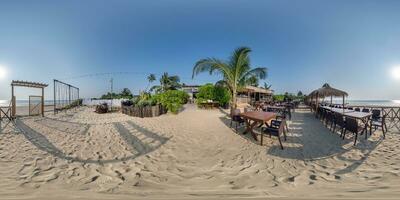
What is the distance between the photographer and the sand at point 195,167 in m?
3.04

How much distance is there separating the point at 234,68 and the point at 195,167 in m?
8.94

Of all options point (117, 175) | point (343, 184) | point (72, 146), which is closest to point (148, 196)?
point (117, 175)

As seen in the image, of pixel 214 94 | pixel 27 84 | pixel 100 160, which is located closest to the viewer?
pixel 100 160

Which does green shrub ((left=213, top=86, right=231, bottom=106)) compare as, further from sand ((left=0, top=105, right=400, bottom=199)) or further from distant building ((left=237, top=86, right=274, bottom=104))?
sand ((left=0, top=105, right=400, bottom=199))

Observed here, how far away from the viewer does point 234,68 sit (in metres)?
12.2

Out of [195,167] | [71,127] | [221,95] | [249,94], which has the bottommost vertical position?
[195,167]

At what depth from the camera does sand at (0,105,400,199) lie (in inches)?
120

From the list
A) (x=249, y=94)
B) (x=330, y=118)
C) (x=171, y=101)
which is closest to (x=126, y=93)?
(x=249, y=94)

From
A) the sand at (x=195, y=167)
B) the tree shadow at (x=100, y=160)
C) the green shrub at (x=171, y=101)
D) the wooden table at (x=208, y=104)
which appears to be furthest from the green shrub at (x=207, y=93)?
the sand at (x=195, y=167)

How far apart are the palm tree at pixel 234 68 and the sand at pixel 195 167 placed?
6.13 m

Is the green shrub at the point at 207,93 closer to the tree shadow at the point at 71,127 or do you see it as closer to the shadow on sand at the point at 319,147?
the tree shadow at the point at 71,127

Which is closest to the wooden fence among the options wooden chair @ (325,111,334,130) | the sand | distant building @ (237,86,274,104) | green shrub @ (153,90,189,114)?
green shrub @ (153,90,189,114)

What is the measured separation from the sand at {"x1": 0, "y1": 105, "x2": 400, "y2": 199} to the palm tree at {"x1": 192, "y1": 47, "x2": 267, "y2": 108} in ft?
20.1

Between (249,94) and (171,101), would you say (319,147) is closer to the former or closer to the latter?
(171,101)
